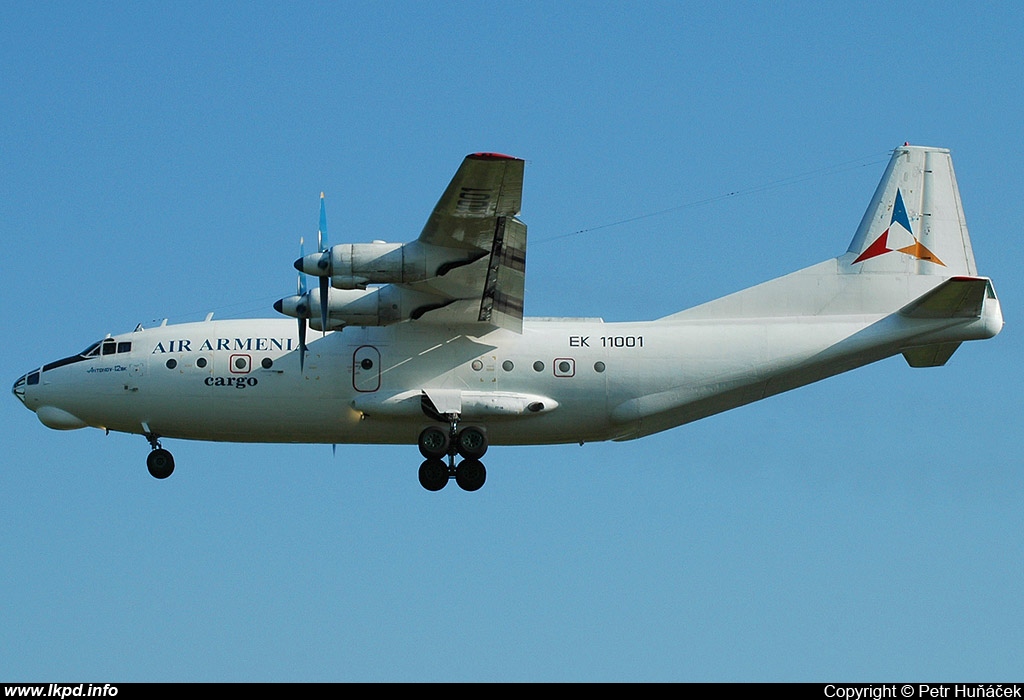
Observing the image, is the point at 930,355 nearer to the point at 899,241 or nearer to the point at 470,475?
the point at 899,241

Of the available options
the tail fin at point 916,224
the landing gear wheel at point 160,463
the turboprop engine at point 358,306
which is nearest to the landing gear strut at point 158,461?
the landing gear wheel at point 160,463

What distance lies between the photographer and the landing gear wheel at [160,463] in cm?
2597

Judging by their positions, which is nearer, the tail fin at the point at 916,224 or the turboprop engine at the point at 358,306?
the turboprop engine at the point at 358,306

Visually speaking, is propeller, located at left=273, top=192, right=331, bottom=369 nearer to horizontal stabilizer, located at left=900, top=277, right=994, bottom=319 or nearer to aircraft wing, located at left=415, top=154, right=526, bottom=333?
aircraft wing, located at left=415, top=154, right=526, bottom=333

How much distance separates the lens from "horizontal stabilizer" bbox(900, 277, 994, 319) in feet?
80.2

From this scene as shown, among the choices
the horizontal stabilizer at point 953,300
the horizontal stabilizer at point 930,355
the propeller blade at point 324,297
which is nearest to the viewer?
the propeller blade at point 324,297

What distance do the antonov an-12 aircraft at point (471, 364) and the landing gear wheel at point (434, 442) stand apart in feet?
0.08

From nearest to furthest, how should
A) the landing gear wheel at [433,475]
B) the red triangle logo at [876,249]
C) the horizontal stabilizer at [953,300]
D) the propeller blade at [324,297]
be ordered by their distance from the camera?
the propeller blade at [324,297] < the horizontal stabilizer at [953,300] < the landing gear wheel at [433,475] < the red triangle logo at [876,249]

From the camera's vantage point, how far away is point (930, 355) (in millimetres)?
26281

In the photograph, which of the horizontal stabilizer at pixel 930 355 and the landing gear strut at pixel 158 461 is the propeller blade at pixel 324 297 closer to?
the landing gear strut at pixel 158 461

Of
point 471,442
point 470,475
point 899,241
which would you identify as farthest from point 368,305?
point 899,241

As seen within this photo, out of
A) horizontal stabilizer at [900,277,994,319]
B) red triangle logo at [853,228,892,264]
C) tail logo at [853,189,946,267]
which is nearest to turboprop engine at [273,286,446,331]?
red triangle logo at [853,228,892,264]

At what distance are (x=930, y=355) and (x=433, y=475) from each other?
8.73 meters
